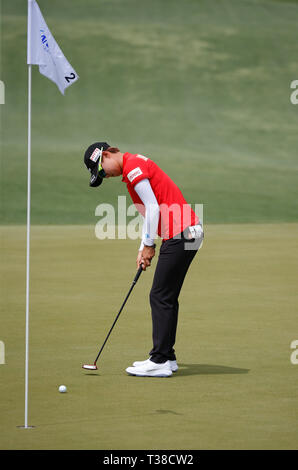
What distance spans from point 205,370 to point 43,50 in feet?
10.6

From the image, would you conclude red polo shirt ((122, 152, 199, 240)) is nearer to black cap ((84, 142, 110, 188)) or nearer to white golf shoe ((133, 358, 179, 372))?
black cap ((84, 142, 110, 188))

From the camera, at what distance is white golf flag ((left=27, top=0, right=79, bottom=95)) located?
7.61 metres

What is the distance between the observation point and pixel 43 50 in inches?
308

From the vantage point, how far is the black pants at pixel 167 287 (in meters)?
8.71

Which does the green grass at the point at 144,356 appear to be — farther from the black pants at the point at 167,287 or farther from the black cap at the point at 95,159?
the black cap at the point at 95,159

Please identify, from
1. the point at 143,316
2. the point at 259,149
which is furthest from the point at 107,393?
the point at 259,149

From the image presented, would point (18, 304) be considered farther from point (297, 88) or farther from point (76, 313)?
point (297, 88)

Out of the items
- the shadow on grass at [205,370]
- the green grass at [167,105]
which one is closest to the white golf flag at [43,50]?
the shadow on grass at [205,370]

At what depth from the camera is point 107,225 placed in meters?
25.0

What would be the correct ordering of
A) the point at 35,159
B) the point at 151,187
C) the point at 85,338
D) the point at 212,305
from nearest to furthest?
the point at 151,187, the point at 85,338, the point at 212,305, the point at 35,159

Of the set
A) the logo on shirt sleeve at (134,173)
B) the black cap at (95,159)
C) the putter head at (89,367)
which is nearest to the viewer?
the logo on shirt sleeve at (134,173)

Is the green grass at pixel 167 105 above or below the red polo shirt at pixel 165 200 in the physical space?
above

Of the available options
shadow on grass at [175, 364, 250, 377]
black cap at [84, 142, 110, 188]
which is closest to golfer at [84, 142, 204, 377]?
black cap at [84, 142, 110, 188]

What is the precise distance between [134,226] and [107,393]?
16.6 m
